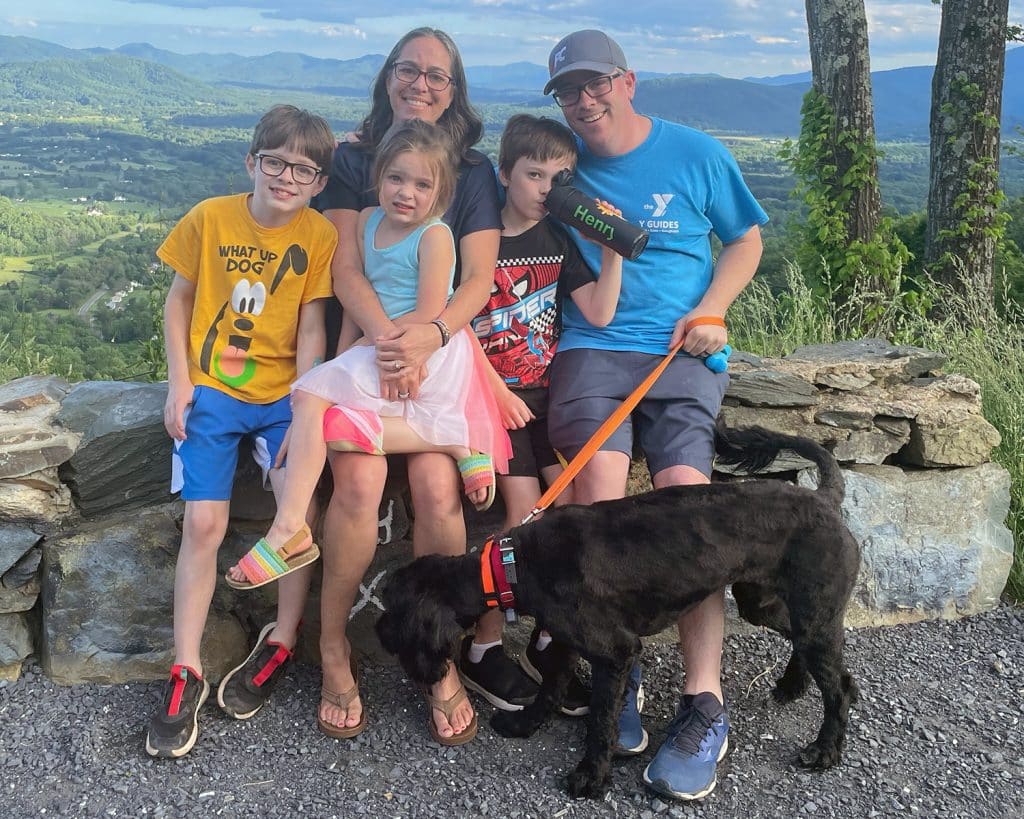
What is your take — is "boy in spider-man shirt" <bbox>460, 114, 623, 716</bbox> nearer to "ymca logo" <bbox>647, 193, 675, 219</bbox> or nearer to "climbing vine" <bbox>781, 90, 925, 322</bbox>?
"ymca logo" <bbox>647, 193, 675, 219</bbox>

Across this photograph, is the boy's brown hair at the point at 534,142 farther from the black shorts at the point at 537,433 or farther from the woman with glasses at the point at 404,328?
the black shorts at the point at 537,433

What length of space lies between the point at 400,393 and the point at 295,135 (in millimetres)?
1029

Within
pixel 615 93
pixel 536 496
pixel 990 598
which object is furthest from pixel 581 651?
pixel 990 598

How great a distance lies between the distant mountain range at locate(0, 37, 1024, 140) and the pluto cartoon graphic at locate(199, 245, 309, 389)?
12355mm

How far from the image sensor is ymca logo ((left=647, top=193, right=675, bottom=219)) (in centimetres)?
337

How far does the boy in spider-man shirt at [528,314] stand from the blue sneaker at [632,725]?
0.66 ft

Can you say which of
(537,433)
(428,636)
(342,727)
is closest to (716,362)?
(537,433)

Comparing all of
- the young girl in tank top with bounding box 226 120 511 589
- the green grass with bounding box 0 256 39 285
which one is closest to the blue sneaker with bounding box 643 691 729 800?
the young girl in tank top with bounding box 226 120 511 589

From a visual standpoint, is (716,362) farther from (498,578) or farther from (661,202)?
(498,578)

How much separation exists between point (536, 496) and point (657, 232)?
1.13 meters

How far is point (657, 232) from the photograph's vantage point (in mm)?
3391

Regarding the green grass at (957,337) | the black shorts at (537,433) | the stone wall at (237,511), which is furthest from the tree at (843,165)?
the black shorts at (537,433)

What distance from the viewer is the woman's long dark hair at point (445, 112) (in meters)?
3.36

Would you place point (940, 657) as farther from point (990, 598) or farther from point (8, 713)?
point (8, 713)
